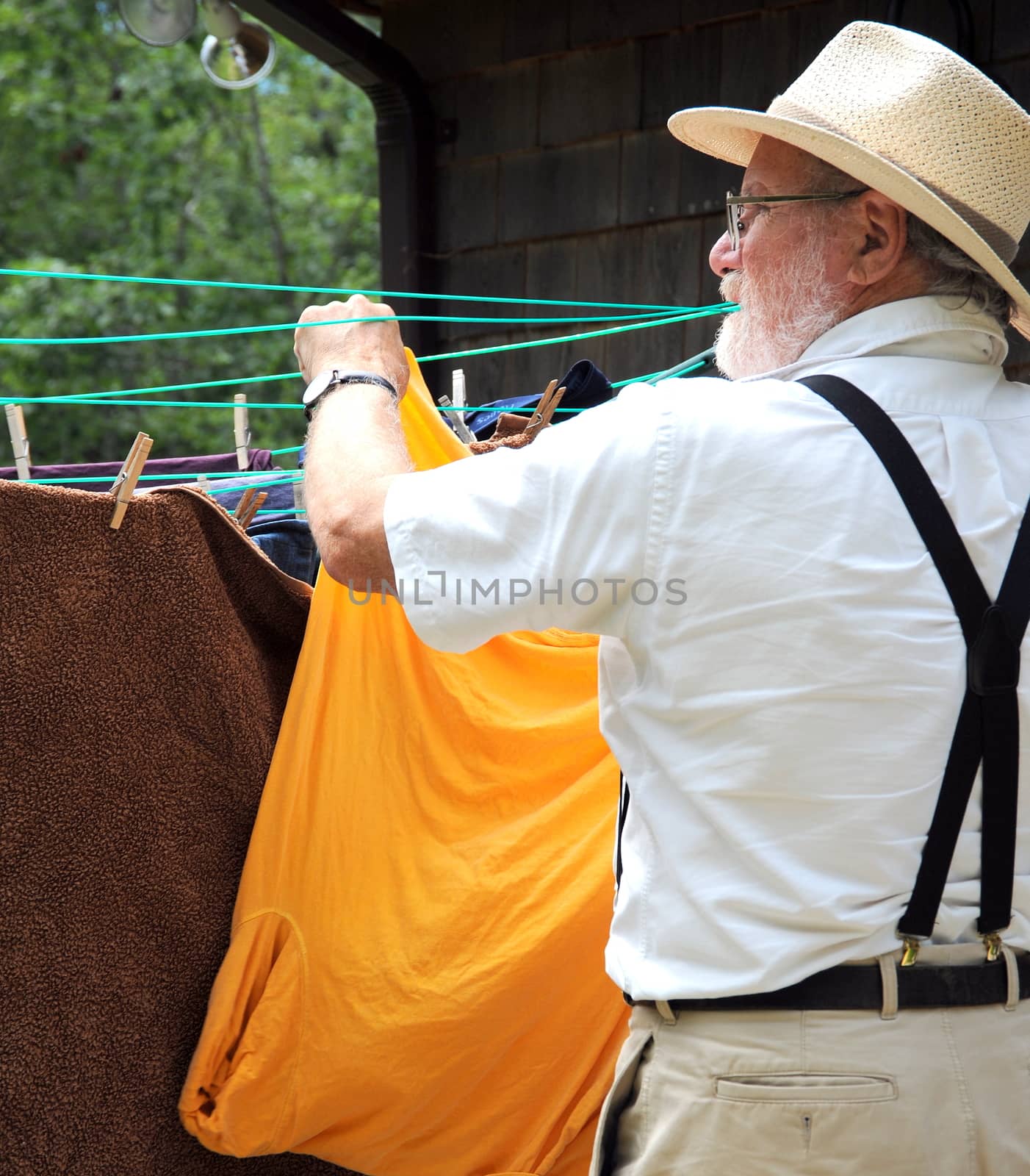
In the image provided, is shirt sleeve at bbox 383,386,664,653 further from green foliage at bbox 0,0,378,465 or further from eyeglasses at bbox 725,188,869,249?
green foliage at bbox 0,0,378,465

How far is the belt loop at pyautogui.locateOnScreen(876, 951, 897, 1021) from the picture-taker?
1.19 meters

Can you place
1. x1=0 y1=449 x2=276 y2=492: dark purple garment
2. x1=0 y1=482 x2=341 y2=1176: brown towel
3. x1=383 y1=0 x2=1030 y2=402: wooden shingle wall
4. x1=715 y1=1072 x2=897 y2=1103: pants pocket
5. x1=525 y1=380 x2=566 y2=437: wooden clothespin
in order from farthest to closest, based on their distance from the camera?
x1=383 y1=0 x2=1030 y2=402: wooden shingle wall
x1=0 y1=449 x2=276 y2=492: dark purple garment
x1=525 y1=380 x2=566 y2=437: wooden clothespin
x1=0 y1=482 x2=341 y2=1176: brown towel
x1=715 y1=1072 x2=897 y2=1103: pants pocket

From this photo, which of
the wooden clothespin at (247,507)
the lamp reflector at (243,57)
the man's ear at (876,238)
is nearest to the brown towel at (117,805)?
the wooden clothespin at (247,507)

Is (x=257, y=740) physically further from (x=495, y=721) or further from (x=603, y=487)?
(x=603, y=487)

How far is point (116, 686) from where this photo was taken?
5.10 ft

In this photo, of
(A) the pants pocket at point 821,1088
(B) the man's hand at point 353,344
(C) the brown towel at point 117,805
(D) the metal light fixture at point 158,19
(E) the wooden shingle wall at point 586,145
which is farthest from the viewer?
(D) the metal light fixture at point 158,19

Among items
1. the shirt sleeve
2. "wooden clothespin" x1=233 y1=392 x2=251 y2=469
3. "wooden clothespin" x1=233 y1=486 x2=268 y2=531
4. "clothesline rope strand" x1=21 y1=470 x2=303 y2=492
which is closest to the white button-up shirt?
the shirt sleeve

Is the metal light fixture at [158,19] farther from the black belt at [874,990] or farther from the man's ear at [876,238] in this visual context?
the black belt at [874,990]

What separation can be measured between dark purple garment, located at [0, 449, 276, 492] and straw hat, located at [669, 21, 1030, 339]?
1.11 metres

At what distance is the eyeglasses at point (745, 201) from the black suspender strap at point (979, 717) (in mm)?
314

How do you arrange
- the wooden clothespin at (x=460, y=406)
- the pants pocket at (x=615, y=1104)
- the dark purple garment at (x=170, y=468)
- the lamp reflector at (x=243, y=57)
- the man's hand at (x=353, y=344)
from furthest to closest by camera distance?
the lamp reflector at (x=243, y=57)
the dark purple garment at (x=170, y=468)
the wooden clothespin at (x=460, y=406)
the man's hand at (x=353, y=344)
the pants pocket at (x=615, y=1104)

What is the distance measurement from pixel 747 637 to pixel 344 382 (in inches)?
22.3

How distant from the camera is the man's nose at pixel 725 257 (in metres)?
1.49

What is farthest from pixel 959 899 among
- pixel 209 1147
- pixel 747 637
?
pixel 209 1147
